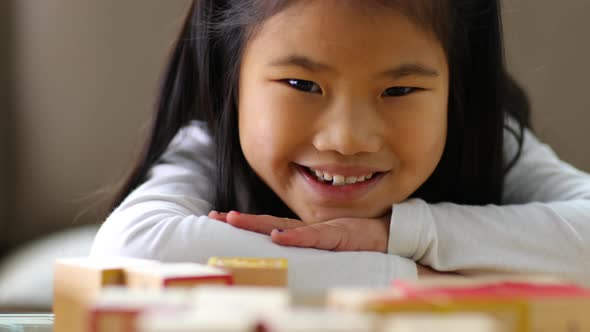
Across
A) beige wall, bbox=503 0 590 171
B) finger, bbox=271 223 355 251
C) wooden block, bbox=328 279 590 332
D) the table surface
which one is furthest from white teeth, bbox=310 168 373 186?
beige wall, bbox=503 0 590 171

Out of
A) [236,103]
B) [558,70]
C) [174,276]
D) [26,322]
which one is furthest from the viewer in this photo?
[558,70]

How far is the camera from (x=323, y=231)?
0.80 m

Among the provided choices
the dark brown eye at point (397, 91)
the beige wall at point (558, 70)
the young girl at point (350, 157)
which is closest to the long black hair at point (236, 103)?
the young girl at point (350, 157)

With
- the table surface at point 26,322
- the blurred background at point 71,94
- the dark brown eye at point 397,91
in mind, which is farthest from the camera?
the blurred background at point 71,94

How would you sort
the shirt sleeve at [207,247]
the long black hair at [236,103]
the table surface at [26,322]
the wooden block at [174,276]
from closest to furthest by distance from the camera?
the wooden block at [174,276], the table surface at [26,322], the shirt sleeve at [207,247], the long black hair at [236,103]

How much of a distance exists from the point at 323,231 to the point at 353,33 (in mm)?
210

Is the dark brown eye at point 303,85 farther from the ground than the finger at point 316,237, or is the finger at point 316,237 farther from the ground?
the dark brown eye at point 303,85

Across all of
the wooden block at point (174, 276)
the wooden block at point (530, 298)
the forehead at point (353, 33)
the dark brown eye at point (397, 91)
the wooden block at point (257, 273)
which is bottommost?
the wooden block at point (257, 273)

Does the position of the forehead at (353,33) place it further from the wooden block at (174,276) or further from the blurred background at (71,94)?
the blurred background at (71,94)

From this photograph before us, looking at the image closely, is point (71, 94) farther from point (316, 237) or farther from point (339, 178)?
point (316, 237)

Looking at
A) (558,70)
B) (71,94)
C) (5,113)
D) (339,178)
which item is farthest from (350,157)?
(5,113)

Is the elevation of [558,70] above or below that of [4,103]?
above

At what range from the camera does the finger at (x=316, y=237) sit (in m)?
0.78

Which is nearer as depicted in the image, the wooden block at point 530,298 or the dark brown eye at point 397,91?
the wooden block at point 530,298
